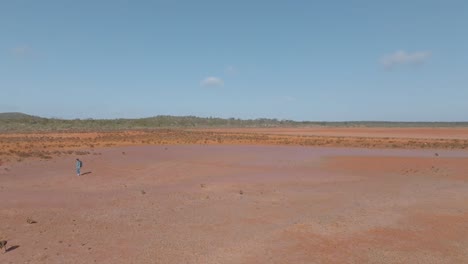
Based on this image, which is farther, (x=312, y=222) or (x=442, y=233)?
(x=312, y=222)

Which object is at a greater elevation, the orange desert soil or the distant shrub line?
the distant shrub line

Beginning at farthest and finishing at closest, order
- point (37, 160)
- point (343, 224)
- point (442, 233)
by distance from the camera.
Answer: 1. point (37, 160)
2. point (343, 224)
3. point (442, 233)

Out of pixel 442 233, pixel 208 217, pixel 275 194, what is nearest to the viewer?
pixel 442 233

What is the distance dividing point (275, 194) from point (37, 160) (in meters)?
17.9

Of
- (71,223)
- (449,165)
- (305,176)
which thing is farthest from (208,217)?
(449,165)

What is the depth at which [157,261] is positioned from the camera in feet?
26.2

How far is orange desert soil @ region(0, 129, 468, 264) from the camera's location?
27.8ft

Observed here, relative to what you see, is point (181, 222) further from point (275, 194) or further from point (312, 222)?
point (275, 194)

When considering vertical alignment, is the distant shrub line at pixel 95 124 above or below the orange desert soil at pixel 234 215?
above

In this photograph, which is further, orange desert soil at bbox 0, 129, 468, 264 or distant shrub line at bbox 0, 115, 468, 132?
distant shrub line at bbox 0, 115, 468, 132

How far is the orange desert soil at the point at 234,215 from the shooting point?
8.48 meters

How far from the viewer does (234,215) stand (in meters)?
11.8

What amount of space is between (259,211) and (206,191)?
13.0 feet

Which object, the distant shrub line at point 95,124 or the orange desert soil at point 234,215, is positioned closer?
the orange desert soil at point 234,215
